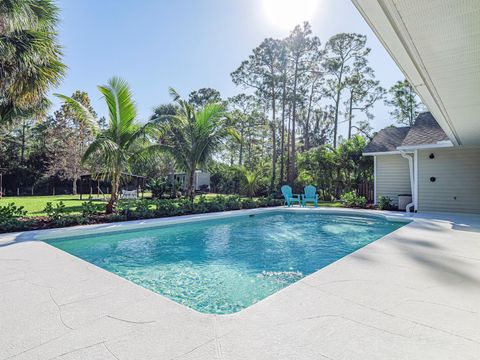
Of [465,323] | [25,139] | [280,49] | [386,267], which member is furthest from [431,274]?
[25,139]

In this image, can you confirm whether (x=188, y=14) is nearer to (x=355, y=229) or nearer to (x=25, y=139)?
(x=355, y=229)

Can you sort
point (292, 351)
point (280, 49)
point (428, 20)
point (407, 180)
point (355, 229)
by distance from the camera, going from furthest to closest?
point (280, 49)
point (407, 180)
point (355, 229)
point (428, 20)
point (292, 351)

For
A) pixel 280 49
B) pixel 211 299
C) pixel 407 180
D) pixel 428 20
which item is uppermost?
pixel 280 49

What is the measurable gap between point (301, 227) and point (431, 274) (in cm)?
553

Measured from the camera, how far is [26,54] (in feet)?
20.4

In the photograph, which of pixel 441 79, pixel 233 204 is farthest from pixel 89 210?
pixel 441 79

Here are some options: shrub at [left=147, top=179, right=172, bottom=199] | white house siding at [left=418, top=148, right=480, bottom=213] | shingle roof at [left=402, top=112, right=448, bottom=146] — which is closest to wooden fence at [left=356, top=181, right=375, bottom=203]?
white house siding at [left=418, top=148, right=480, bottom=213]

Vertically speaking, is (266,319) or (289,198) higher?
(289,198)

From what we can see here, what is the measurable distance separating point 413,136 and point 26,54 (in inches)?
534

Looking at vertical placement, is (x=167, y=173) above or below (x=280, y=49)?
below

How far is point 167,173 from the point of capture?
1062 inches

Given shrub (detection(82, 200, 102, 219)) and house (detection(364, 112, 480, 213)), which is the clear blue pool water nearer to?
shrub (detection(82, 200, 102, 219))

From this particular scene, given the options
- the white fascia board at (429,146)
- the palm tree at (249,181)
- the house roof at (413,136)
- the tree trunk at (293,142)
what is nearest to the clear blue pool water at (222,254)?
the white fascia board at (429,146)

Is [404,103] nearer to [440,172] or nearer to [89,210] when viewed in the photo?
[440,172]
